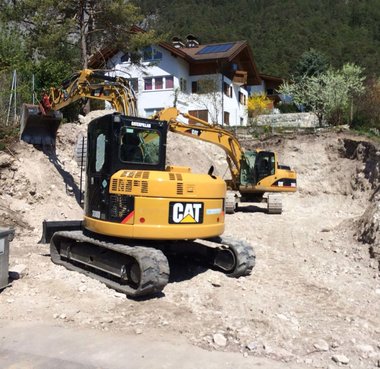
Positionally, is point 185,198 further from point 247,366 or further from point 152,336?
point 247,366

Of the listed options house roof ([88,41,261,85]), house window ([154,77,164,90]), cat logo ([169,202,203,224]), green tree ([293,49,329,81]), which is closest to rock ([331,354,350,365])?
cat logo ([169,202,203,224])

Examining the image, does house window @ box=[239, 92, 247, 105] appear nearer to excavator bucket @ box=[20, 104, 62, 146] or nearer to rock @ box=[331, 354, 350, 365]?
excavator bucket @ box=[20, 104, 62, 146]

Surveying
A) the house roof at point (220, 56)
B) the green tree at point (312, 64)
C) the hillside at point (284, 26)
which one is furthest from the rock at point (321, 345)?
the hillside at point (284, 26)

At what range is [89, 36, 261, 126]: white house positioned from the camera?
33.8 m

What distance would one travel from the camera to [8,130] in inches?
550

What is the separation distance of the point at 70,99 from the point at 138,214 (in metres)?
6.16

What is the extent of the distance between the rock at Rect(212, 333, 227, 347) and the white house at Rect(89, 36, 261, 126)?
2808 cm

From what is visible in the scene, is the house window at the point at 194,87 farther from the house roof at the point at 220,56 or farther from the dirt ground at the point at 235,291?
the dirt ground at the point at 235,291

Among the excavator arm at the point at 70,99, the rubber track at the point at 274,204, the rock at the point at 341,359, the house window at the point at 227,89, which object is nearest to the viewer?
the rock at the point at 341,359

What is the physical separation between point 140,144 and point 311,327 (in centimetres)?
375

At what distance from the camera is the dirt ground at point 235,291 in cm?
563

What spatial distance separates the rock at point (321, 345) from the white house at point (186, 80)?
92.4ft

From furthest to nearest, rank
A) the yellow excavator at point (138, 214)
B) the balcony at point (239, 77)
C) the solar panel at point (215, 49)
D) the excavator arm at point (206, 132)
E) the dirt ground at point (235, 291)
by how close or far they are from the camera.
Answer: the balcony at point (239, 77) → the solar panel at point (215, 49) → the excavator arm at point (206, 132) → the yellow excavator at point (138, 214) → the dirt ground at point (235, 291)

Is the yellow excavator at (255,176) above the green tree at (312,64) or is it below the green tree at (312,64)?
below
